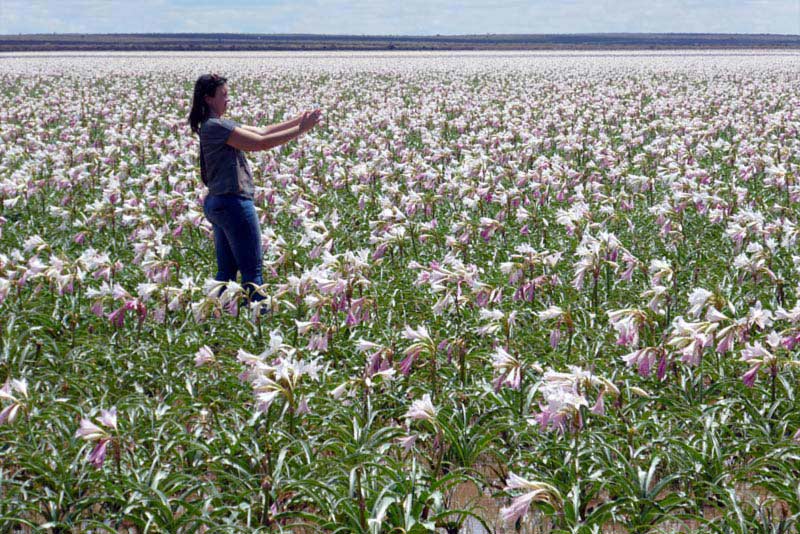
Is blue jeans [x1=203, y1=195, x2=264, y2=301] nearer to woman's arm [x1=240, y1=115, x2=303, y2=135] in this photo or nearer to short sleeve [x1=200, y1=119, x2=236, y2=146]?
short sleeve [x1=200, y1=119, x2=236, y2=146]

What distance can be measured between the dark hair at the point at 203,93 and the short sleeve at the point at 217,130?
93 mm

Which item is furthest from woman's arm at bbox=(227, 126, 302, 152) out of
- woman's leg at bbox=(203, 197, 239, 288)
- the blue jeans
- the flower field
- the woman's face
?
the flower field

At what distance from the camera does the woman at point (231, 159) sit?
22.3 ft

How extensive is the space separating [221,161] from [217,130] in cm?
30

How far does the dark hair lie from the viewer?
22.4ft

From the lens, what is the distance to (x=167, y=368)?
6.22 meters

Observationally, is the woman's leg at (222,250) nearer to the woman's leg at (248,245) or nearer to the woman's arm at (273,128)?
the woman's leg at (248,245)

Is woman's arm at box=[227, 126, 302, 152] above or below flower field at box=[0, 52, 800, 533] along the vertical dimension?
above

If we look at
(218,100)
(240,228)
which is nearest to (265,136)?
(218,100)

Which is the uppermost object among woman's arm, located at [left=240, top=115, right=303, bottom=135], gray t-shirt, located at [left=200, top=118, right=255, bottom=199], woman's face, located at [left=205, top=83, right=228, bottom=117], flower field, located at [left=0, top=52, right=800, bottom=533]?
woman's face, located at [left=205, top=83, right=228, bottom=117]

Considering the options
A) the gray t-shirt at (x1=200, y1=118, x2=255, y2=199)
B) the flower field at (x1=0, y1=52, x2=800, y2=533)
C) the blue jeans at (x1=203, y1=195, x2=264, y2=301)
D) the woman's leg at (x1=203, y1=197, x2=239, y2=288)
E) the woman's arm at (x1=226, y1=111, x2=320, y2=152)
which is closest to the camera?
the flower field at (x1=0, y1=52, x2=800, y2=533)

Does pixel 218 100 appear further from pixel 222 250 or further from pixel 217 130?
pixel 222 250

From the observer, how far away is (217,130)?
6844mm

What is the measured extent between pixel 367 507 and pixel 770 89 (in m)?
32.1
